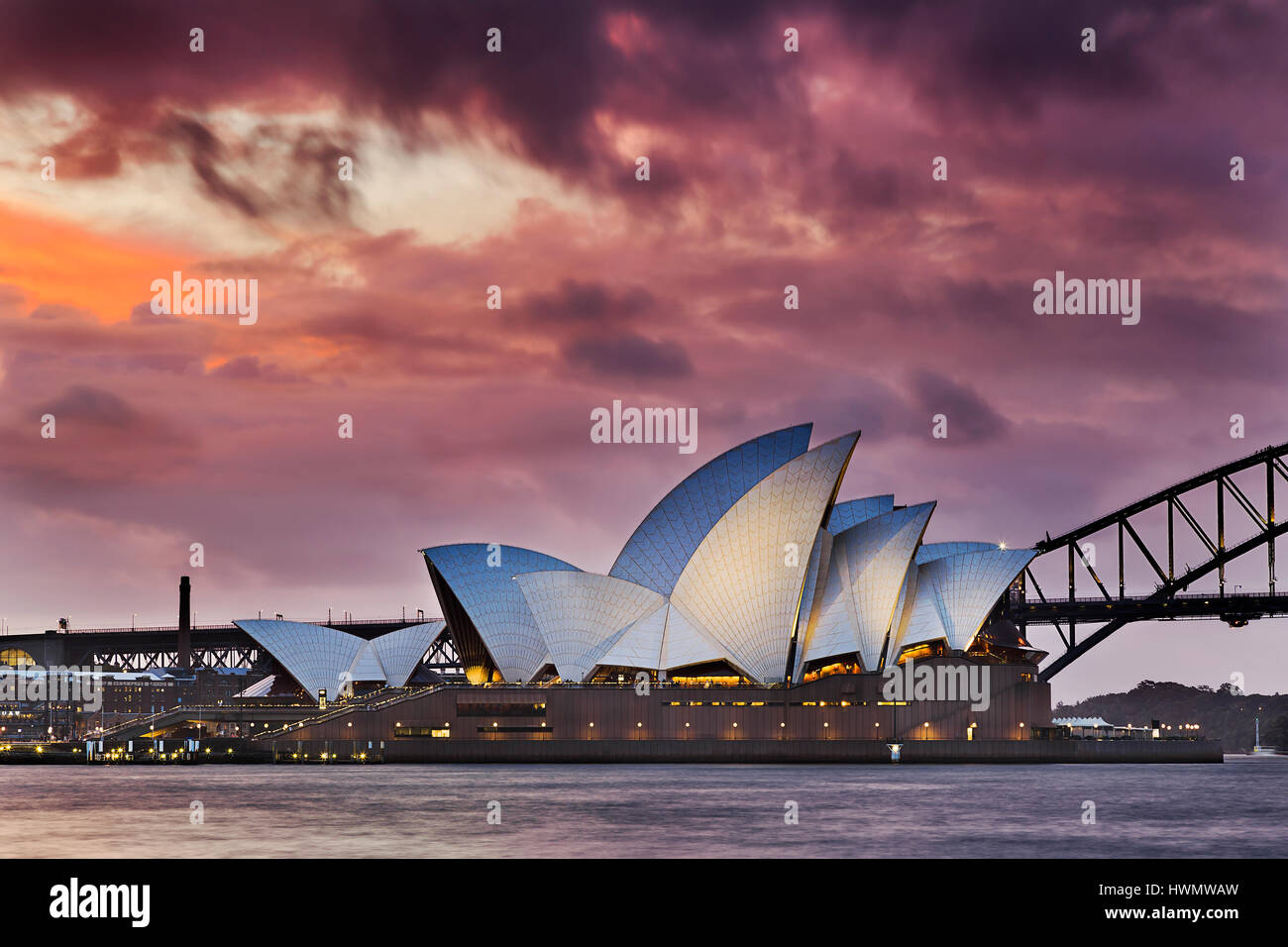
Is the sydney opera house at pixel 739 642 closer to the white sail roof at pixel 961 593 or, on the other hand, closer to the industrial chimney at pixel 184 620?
the white sail roof at pixel 961 593

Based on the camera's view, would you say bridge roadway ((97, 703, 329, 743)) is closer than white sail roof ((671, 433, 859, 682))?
No

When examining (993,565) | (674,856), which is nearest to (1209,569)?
(993,565)

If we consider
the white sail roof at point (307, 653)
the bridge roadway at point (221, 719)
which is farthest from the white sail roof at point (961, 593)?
the white sail roof at point (307, 653)

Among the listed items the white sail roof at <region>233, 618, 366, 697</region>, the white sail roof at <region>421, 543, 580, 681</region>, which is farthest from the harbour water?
the white sail roof at <region>233, 618, 366, 697</region>

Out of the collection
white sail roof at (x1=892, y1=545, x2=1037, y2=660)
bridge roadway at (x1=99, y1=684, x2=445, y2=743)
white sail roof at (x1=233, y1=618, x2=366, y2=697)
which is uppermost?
white sail roof at (x1=892, y1=545, x2=1037, y2=660)

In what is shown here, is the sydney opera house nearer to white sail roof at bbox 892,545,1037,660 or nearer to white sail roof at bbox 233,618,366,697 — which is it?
white sail roof at bbox 892,545,1037,660

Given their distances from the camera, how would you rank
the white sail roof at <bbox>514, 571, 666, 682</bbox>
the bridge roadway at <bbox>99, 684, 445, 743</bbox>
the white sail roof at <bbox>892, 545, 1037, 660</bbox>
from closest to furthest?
1. the white sail roof at <bbox>514, 571, 666, 682</bbox>
2. the white sail roof at <bbox>892, 545, 1037, 660</bbox>
3. the bridge roadway at <bbox>99, 684, 445, 743</bbox>
